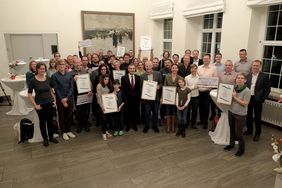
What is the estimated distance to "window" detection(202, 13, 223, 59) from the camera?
20.7 feet

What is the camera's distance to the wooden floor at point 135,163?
3.10m

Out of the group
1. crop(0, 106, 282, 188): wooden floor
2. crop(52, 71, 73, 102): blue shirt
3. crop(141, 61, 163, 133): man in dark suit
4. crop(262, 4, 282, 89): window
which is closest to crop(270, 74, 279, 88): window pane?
crop(262, 4, 282, 89): window

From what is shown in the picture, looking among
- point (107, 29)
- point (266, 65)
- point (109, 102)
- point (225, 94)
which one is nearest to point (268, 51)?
point (266, 65)

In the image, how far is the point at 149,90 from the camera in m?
4.53

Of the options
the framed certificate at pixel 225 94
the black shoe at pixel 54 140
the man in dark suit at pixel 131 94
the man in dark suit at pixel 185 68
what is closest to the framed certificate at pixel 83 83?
the man in dark suit at pixel 131 94

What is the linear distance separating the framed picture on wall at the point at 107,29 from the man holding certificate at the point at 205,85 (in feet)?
14.5

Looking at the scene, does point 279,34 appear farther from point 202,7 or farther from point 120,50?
point 120,50

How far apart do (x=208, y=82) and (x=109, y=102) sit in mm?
2061

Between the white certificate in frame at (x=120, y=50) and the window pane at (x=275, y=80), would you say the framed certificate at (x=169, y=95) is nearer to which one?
the window pane at (x=275, y=80)

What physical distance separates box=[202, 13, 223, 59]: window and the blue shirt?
4.21 metres

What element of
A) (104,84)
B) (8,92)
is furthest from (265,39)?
(8,92)

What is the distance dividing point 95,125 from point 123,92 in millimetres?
1182

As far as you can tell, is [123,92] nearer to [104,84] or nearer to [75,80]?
[104,84]

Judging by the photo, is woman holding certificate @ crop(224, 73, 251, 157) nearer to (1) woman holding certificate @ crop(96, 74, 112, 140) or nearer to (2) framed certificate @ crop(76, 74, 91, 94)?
(1) woman holding certificate @ crop(96, 74, 112, 140)
